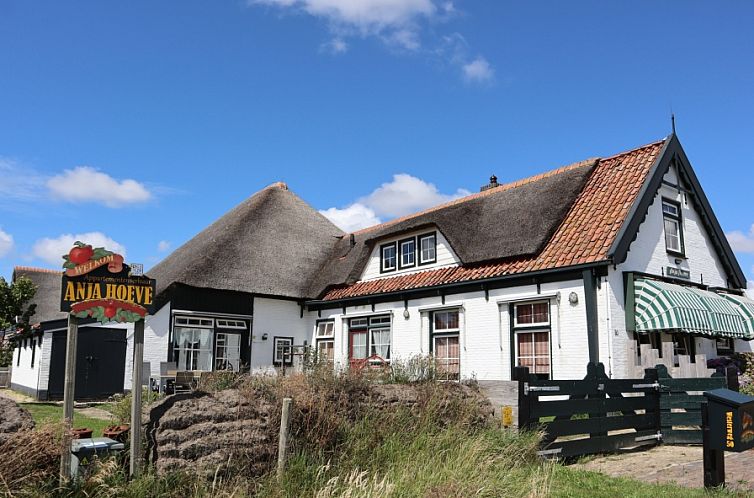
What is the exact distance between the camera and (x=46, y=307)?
85.8ft

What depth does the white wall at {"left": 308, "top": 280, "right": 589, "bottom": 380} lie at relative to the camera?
1358cm

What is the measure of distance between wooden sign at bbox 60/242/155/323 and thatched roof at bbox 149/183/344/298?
12727 millimetres

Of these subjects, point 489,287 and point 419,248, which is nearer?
point 489,287

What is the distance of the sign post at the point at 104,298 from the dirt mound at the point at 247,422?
0.33 metres

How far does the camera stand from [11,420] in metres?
5.57

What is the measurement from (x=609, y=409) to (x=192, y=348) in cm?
1367

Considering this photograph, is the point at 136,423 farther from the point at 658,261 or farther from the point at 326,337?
the point at 326,337

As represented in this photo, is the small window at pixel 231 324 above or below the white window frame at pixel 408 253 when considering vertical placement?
below

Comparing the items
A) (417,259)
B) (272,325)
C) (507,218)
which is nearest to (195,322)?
(272,325)

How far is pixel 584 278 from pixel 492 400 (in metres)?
5.39

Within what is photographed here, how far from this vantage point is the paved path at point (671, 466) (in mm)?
7494

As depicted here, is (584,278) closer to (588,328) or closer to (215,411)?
(588,328)

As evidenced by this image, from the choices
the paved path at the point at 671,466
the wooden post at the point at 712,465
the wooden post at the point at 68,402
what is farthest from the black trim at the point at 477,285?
the wooden post at the point at 68,402

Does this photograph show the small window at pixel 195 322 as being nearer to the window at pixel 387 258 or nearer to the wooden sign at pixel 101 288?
the window at pixel 387 258
